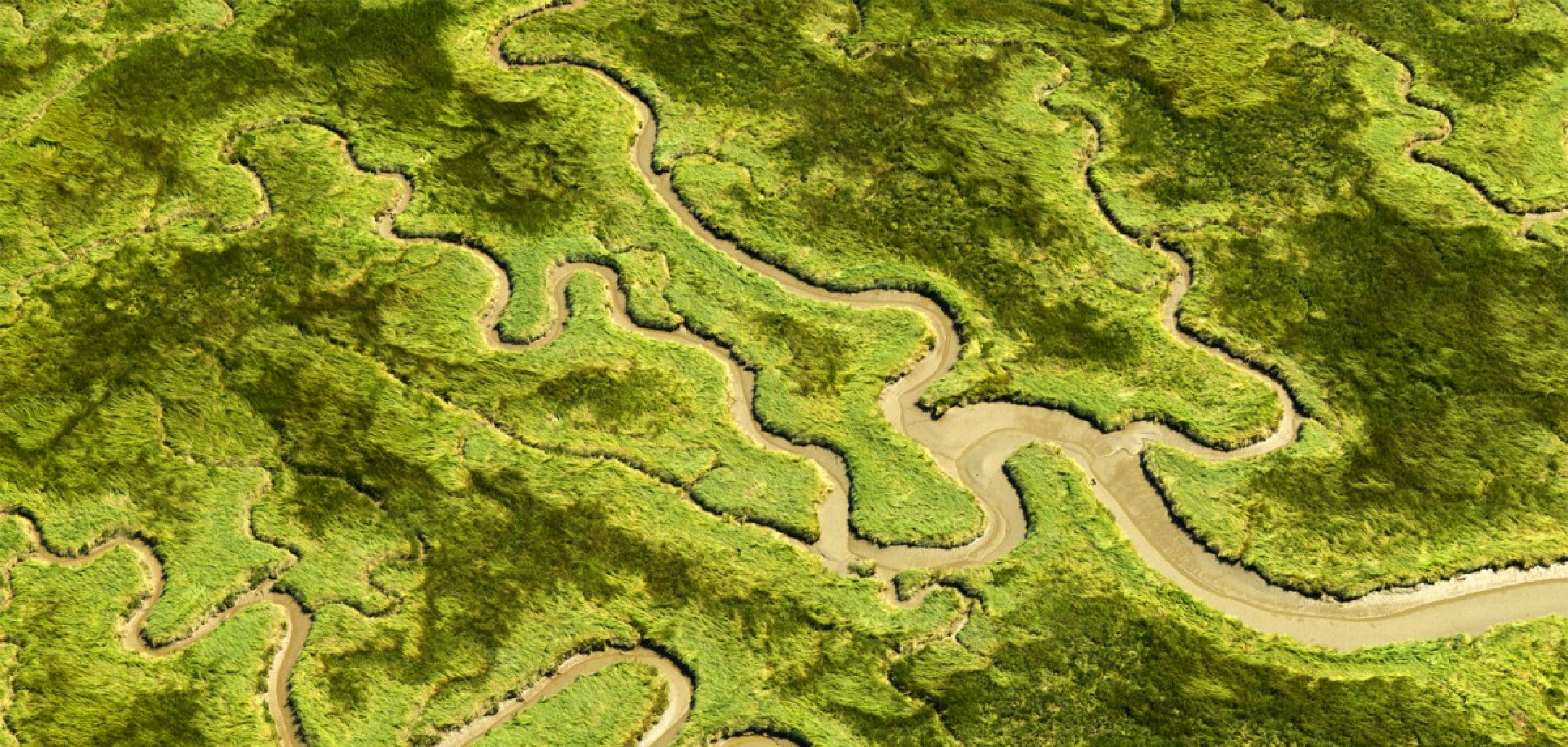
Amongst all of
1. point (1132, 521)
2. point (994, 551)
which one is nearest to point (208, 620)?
point (994, 551)

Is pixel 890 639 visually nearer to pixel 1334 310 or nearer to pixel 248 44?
pixel 1334 310

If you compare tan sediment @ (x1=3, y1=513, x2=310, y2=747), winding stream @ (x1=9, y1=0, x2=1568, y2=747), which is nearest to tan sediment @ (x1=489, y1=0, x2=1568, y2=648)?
winding stream @ (x1=9, y1=0, x2=1568, y2=747)

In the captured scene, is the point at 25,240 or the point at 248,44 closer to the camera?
the point at 25,240

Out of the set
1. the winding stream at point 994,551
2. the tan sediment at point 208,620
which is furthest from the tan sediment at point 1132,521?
the tan sediment at point 208,620

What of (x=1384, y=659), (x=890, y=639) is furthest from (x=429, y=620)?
(x=1384, y=659)

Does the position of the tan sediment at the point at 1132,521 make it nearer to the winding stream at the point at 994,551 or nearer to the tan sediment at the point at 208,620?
the winding stream at the point at 994,551

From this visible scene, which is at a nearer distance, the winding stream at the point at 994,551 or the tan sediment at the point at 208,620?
the tan sediment at the point at 208,620

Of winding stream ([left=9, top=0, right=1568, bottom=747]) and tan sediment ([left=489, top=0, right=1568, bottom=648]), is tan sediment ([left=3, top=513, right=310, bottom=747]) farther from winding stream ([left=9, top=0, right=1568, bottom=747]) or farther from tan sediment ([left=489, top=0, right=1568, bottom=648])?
tan sediment ([left=489, top=0, right=1568, bottom=648])

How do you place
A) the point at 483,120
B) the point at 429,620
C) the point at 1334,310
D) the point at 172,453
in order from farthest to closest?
the point at 483,120 → the point at 1334,310 → the point at 172,453 → the point at 429,620
